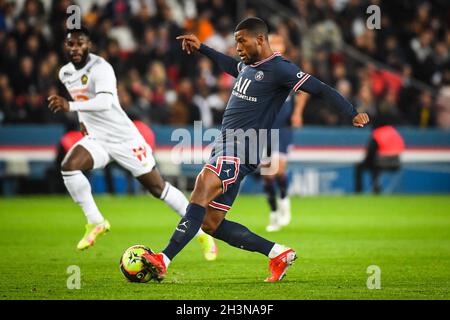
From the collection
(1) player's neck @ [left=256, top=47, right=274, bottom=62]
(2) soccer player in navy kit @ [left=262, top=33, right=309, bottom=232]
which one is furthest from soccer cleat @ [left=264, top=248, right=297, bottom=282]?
(2) soccer player in navy kit @ [left=262, top=33, right=309, bottom=232]

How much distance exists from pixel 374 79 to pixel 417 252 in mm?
12097

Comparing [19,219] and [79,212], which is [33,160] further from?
Result: [19,219]

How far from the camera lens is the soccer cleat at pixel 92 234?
34.1ft

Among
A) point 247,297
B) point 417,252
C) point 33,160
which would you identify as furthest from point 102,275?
point 33,160

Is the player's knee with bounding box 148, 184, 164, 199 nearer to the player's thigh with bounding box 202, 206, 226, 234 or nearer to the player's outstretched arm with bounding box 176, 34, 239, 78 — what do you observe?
the player's outstretched arm with bounding box 176, 34, 239, 78

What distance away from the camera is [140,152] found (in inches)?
424

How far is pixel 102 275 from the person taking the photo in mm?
8703

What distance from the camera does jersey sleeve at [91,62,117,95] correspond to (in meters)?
10.4

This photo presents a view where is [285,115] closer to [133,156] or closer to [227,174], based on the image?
[133,156]

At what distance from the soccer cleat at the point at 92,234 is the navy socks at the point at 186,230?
261cm

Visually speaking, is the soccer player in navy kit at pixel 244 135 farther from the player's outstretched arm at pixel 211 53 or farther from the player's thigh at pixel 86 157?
the player's thigh at pixel 86 157

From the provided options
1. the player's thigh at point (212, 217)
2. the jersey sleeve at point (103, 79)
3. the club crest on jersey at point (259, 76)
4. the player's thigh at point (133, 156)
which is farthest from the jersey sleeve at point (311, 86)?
the player's thigh at point (133, 156)

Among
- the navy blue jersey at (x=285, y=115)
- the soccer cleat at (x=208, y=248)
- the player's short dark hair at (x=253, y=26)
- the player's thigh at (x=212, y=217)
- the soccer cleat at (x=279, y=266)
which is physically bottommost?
the soccer cleat at (x=208, y=248)

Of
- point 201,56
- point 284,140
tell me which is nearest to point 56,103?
point 284,140
